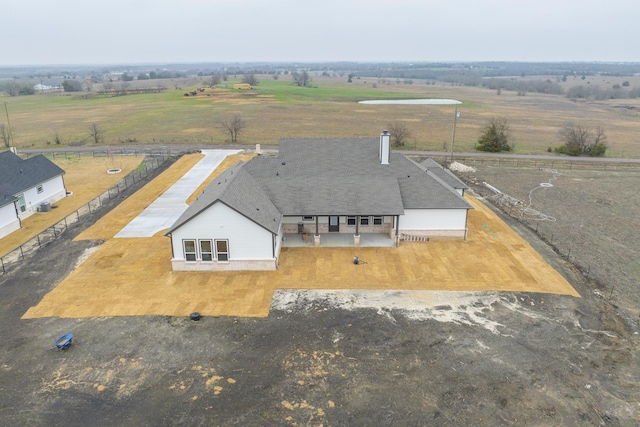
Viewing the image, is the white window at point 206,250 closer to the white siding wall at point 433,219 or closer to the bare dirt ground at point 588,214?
the white siding wall at point 433,219

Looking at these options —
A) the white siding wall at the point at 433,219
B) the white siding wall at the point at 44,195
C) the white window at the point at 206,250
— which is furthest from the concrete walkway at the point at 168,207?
the white siding wall at the point at 433,219

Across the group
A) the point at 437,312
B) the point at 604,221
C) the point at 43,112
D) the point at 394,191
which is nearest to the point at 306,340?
the point at 437,312

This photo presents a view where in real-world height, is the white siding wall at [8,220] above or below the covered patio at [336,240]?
above

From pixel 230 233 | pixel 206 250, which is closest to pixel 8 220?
pixel 206 250

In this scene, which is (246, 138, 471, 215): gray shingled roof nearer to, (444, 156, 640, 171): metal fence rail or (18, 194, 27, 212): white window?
(18, 194, 27, 212): white window

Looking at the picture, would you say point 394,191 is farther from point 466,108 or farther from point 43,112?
point 43,112
